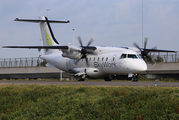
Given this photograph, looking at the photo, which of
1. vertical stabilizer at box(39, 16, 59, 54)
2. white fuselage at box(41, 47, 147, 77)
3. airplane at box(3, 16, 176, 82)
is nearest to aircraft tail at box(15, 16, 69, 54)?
vertical stabilizer at box(39, 16, 59, 54)

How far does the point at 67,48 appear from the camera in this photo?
37188 millimetres

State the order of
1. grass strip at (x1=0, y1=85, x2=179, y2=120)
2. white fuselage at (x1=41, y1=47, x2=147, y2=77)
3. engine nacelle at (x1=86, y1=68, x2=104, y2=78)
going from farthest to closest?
1. engine nacelle at (x1=86, y1=68, x2=104, y2=78)
2. white fuselage at (x1=41, y1=47, x2=147, y2=77)
3. grass strip at (x1=0, y1=85, x2=179, y2=120)

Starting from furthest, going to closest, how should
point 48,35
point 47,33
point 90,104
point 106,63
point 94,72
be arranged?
point 47,33 < point 48,35 < point 94,72 < point 106,63 < point 90,104

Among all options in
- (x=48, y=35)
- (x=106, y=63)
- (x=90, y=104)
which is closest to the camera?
(x=90, y=104)

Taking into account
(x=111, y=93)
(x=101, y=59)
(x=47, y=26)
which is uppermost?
(x=47, y=26)

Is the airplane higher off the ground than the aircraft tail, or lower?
lower

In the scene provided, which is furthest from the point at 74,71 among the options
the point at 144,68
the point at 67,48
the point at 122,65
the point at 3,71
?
the point at 3,71

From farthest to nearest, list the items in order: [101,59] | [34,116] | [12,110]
Answer: [101,59] → [12,110] → [34,116]

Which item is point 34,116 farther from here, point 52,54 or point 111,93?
point 52,54

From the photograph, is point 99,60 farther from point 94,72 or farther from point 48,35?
point 48,35

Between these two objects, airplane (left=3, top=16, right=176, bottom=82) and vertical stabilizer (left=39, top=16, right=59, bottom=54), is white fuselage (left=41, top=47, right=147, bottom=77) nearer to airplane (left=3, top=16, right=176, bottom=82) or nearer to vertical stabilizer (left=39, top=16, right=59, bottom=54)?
airplane (left=3, top=16, right=176, bottom=82)

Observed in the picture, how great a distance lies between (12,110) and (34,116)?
105 inches

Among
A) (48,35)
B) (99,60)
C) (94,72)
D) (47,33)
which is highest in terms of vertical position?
(47,33)

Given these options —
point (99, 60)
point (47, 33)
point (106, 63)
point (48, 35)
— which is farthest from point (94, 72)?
point (47, 33)
